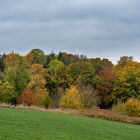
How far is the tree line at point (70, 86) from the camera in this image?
81.5 metres

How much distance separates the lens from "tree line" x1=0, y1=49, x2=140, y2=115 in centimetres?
8149

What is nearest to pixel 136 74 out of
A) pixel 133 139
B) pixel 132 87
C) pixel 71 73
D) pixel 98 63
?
pixel 132 87

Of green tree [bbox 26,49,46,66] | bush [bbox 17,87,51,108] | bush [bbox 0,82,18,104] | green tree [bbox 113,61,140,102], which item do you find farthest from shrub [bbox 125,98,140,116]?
green tree [bbox 26,49,46,66]

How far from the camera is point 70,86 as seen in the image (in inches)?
3954

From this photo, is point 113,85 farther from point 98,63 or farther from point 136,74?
point 98,63

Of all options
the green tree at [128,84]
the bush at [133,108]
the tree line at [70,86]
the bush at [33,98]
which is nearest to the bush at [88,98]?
the tree line at [70,86]

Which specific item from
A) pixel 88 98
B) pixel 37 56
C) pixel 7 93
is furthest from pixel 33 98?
pixel 37 56

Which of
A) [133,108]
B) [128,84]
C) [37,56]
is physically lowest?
[133,108]

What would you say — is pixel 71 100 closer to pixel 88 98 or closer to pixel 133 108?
pixel 88 98

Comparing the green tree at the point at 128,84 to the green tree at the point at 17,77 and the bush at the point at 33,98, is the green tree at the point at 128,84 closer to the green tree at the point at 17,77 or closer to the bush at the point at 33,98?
the bush at the point at 33,98

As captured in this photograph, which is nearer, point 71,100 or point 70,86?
point 71,100

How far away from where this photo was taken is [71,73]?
348 ft

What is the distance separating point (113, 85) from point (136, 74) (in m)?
5.99

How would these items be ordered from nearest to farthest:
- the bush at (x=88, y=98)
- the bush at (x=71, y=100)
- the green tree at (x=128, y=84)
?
the bush at (x=71, y=100)
the bush at (x=88, y=98)
the green tree at (x=128, y=84)
